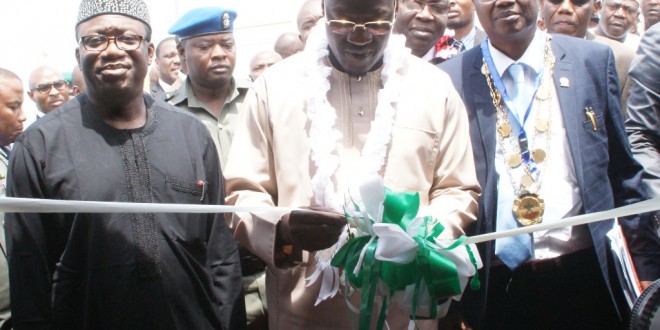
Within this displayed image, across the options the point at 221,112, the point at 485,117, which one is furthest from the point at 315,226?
the point at 221,112

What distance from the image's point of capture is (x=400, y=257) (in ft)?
8.64

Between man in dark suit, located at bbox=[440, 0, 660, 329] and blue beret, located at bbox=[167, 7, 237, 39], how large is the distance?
6.20 feet

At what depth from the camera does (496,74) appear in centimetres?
353

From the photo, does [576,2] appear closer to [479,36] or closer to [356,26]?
[479,36]

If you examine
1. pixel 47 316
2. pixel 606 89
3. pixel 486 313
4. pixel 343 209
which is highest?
pixel 606 89

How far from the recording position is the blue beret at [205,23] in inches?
193

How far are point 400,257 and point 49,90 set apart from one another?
5.54 meters

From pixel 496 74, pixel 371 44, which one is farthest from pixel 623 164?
pixel 371 44

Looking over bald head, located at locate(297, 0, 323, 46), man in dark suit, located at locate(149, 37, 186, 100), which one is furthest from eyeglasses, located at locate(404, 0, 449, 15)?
man in dark suit, located at locate(149, 37, 186, 100)

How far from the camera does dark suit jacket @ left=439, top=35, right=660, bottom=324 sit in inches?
130

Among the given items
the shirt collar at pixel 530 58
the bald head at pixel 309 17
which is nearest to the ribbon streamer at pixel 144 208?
the shirt collar at pixel 530 58

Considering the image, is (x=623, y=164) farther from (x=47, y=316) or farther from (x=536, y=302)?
(x=47, y=316)

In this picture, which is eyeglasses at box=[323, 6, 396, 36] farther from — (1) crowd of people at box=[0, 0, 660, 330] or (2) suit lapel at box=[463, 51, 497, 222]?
(2) suit lapel at box=[463, 51, 497, 222]

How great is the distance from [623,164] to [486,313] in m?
0.84
